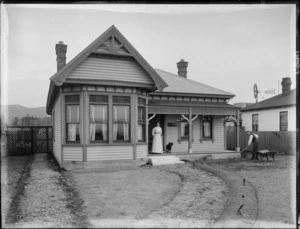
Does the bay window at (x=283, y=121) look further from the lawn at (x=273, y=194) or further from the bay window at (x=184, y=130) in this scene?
the lawn at (x=273, y=194)

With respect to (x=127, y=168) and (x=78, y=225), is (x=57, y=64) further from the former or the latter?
(x=78, y=225)

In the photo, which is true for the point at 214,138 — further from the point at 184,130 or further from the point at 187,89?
the point at 187,89

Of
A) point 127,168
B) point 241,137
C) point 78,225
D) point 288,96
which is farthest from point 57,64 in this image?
point 288,96

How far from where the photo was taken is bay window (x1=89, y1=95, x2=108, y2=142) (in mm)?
12258

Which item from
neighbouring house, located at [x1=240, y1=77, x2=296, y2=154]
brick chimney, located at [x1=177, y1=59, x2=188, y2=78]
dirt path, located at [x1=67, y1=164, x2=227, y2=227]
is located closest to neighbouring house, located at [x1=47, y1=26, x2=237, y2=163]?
dirt path, located at [x1=67, y1=164, x2=227, y2=227]

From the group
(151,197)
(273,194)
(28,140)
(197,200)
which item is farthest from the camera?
(28,140)

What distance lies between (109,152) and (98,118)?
1615mm

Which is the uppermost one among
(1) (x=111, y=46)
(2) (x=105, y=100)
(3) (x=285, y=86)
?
(1) (x=111, y=46)

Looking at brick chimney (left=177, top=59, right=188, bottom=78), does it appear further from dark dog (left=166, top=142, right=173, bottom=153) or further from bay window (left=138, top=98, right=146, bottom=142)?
bay window (left=138, top=98, right=146, bottom=142)

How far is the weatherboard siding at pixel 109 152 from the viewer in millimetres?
12117

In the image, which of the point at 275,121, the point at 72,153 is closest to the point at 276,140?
the point at 275,121

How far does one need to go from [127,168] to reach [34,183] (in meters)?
4.22

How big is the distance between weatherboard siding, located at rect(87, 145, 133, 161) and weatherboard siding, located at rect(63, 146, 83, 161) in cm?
36

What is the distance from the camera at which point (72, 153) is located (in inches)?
479
